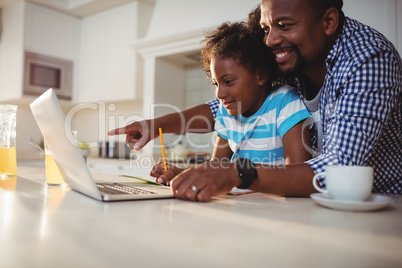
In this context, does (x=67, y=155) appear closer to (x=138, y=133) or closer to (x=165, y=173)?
(x=165, y=173)

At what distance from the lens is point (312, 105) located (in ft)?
3.91

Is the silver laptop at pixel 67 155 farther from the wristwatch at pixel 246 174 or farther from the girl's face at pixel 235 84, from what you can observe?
the girl's face at pixel 235 84

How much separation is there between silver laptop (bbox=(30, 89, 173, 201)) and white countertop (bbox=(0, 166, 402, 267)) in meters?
0.04

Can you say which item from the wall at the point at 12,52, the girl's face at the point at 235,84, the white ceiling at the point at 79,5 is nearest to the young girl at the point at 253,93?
the girl's face at the point at 235,84

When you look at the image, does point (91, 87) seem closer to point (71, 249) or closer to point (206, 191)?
point (206, 191)

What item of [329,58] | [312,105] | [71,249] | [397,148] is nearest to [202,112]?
[312,105]

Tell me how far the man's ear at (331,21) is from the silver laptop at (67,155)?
69cm

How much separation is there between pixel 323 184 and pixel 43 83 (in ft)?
10.7

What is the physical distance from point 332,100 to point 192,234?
69 centimetres

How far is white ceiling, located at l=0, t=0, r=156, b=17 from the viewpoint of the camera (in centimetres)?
328

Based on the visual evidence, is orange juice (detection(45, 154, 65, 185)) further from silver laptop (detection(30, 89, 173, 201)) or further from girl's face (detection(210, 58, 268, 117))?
girl's face (detection(210, 58, 268, 117))

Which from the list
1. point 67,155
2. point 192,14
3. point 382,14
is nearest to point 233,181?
point 67,155

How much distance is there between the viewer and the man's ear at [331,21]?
3.41ft

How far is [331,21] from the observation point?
1052 millimetres
